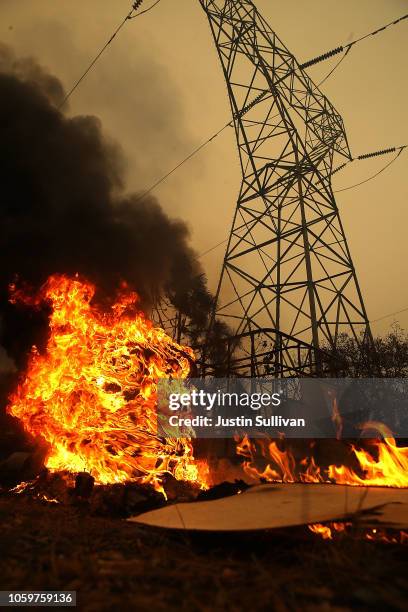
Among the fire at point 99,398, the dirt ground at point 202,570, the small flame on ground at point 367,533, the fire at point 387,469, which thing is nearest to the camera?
the dirt ground at point 202,570

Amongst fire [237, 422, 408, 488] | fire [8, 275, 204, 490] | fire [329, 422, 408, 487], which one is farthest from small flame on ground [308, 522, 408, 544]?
fire [8, 275, 204, 490]

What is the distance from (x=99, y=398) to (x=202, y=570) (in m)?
5.37

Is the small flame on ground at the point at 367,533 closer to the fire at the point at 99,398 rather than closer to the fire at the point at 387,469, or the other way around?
the fire at the point at 387,469

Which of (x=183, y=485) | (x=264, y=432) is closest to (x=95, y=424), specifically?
(x=183, y=485)

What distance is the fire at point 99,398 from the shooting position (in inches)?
303

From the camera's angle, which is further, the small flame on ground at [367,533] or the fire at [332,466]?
the fire at [332,466]

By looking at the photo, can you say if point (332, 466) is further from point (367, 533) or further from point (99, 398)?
point (99, 398)

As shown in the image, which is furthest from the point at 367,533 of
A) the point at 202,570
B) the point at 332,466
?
the point at 332,466

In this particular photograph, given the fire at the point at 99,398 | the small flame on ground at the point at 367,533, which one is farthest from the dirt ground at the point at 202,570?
the fire at the point at 99,398

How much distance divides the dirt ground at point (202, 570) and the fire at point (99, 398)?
334 cm

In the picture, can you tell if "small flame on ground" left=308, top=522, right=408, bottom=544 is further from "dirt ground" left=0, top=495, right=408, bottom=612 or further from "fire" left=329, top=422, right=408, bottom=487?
"fire" left=329, top=422, right=408, bottom=487

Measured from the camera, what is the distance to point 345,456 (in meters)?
8.00

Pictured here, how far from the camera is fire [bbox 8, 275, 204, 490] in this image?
25.2 ft

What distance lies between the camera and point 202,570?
297 cm
